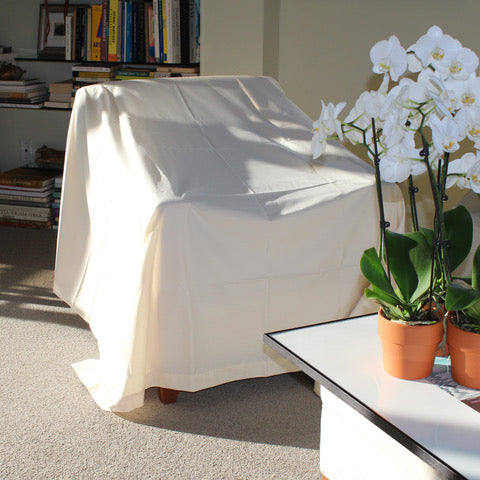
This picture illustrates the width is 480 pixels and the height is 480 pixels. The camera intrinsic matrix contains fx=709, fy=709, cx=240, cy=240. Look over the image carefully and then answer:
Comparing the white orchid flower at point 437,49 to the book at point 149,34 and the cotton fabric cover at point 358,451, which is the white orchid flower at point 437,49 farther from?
the book at point 149,34

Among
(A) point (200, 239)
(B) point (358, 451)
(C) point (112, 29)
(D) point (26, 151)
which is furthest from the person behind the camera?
(D) point (26, 151)

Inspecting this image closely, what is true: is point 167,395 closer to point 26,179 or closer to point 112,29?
point 26,179

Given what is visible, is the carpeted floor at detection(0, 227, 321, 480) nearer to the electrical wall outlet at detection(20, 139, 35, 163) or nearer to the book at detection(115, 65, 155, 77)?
the book at detection(115, 65, 155, 77)

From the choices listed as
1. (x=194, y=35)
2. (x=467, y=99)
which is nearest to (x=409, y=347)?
(x=467, y=99)

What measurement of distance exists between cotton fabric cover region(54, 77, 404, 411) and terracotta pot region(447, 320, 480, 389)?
2.45 ft

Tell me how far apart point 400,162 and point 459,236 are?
202 millimetres

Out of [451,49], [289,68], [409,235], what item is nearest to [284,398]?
[409,235]

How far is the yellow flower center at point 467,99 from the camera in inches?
42.8

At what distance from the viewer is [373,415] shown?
3.64 ft

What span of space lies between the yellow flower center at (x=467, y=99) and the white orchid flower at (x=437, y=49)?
0.06 m

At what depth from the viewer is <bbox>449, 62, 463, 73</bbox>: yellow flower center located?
109 centimetres

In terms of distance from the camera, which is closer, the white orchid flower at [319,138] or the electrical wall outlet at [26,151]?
the white orchid flower at [319,138]

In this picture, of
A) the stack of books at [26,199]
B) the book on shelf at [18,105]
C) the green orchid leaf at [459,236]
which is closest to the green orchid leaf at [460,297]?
the green orchid leaf at [459,236]

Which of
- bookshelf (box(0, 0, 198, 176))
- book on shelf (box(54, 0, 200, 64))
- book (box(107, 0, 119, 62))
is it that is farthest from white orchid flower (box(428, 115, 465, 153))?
bookshelf (box(0, 0, 198, 176))
